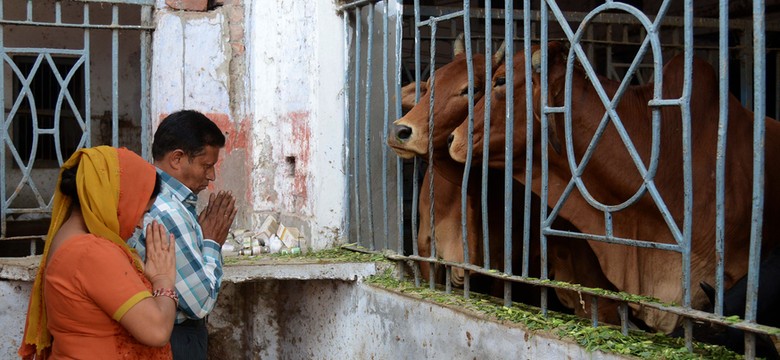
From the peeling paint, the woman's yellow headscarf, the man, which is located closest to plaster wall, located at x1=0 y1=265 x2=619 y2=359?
the peeling paint

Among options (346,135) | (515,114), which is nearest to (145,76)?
(346,135)

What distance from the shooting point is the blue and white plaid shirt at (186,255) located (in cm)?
338

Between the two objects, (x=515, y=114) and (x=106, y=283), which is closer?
(x=106, y=283)

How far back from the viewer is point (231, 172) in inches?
256

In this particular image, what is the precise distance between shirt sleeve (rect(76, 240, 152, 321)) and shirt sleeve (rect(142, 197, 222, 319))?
0.42 meters

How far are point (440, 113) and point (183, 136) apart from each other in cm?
174

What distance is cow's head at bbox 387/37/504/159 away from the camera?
485cm

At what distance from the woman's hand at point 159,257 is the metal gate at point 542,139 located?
1.61 m

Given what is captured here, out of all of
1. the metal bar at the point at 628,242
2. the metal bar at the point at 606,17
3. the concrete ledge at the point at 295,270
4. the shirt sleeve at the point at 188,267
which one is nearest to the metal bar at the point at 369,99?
the concrete ledge at the point at 295,270

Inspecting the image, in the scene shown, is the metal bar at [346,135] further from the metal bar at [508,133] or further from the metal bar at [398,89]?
the metal bar at [508,133]

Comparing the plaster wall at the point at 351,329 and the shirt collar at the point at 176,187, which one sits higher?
the shirt collar at the point at 176,187

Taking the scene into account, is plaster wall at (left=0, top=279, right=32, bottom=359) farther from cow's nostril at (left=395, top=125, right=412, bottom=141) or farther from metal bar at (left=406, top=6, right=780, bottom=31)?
metal bar at (left=406, top=6, right=780, bottom=31)

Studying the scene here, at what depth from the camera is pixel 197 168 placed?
3639mm

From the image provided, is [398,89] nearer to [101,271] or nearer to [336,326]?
[336,326]
